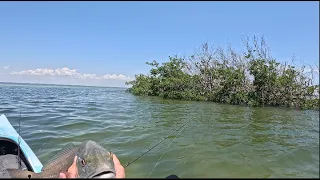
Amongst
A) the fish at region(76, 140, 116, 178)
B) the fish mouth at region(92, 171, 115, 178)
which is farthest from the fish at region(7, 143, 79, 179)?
the fish mouth at region(92, 171, 115, 178)

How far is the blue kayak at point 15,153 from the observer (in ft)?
17.4

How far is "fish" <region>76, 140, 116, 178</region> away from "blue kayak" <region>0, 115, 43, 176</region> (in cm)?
187

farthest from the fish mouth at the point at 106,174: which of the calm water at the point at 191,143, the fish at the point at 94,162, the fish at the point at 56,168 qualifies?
the calm water at the point at 191,143

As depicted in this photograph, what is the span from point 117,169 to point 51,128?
744cm

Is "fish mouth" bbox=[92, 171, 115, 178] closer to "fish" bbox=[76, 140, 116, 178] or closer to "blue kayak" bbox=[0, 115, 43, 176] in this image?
"fish" bbox=[76, 140, 116, 178]

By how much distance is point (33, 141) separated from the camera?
819 centimetres

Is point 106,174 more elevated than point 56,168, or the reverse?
point 106,174

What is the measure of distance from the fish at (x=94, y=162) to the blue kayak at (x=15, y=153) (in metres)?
1.87

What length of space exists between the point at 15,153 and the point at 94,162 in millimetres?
3300

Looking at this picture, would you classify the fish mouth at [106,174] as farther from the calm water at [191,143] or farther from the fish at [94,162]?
the calm water at [191,143]

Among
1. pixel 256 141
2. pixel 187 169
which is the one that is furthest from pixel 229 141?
pixel 187 169

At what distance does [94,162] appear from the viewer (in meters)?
3.40

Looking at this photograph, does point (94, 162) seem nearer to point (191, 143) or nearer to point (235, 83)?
point (191, 143)

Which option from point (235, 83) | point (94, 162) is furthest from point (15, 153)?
point (235, 83)
